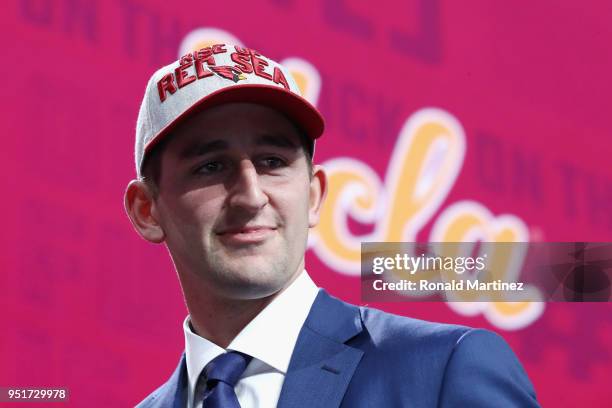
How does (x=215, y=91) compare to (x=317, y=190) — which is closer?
(x=215, y=91)

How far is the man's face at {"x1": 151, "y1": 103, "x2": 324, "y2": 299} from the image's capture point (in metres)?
1.17

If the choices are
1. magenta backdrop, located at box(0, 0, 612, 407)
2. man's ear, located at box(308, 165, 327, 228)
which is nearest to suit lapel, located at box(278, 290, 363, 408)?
man's ear, located at box(308, 165, 327, 228)

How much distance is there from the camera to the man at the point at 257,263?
114cm

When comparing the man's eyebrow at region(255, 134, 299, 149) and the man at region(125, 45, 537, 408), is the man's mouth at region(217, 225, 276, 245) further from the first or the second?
the man's eyebrow at region(255, 134, 299, 149)

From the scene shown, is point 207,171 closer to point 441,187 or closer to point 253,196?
point 253,196

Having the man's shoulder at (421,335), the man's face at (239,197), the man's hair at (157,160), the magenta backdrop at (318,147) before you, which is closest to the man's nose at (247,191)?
the man's face at (239,197)

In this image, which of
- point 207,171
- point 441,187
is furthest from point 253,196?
point 441,187

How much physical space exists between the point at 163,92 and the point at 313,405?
0.46 m

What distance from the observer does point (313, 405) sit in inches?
44.8

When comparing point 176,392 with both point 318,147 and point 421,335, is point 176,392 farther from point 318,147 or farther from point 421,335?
point 318,147

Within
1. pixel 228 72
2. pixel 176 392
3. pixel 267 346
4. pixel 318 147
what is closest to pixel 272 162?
pixel 228 72

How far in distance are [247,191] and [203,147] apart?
87 mm

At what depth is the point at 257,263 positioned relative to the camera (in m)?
1.17

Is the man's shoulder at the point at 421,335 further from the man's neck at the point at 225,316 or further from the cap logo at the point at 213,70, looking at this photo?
the cap logo at the point at 213,70
